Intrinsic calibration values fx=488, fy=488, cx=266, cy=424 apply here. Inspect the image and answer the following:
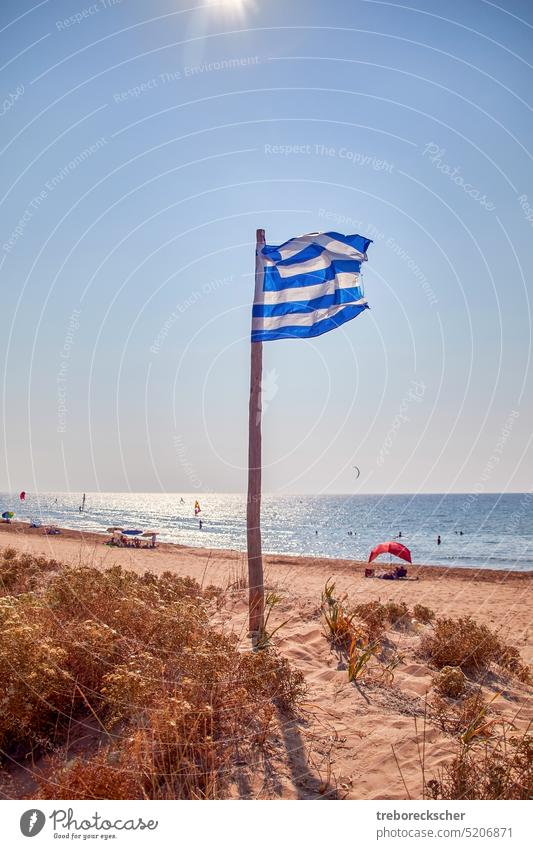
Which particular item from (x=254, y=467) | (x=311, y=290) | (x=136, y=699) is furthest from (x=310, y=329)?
(x=136, y=699)

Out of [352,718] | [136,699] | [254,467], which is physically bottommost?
[352,718]

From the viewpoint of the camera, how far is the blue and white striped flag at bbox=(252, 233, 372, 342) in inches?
291

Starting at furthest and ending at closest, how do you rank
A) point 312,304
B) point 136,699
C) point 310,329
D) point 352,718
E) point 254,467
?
1. point 312,304
2. point 310,329
3. point 254,467
4. point 352,718
5. point 136,699

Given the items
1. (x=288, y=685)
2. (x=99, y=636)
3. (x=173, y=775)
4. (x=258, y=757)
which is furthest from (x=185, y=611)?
(x=173, y=775)

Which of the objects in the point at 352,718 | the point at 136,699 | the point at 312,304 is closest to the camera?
the point at 136,699

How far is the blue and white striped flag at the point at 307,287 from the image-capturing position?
7398 mm

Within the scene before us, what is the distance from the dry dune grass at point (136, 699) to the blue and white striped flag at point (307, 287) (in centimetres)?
424

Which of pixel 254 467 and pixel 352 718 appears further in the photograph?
pixel 254 467

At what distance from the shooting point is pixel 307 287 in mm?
7602

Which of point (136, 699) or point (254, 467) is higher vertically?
point (254, 467)

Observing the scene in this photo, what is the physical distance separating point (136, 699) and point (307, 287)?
596 centimetres

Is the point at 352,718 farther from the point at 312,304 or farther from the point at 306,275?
the point at 306,275

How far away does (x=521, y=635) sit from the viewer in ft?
33.1
